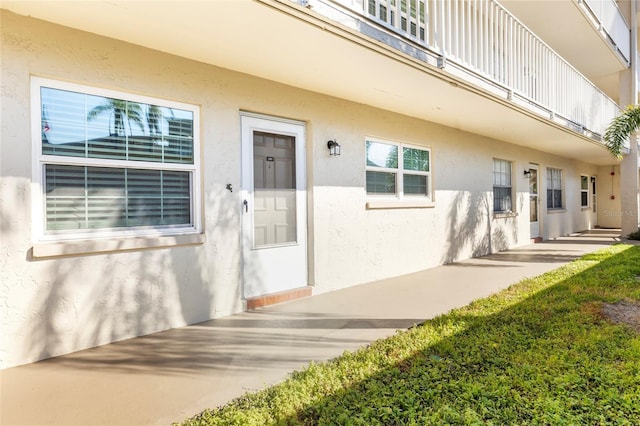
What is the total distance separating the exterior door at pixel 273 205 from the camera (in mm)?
5133

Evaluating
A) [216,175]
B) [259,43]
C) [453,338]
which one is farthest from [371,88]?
[453,338]

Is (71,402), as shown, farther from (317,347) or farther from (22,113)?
(22,113)

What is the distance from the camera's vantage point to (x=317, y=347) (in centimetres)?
377

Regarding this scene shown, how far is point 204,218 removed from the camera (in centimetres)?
463

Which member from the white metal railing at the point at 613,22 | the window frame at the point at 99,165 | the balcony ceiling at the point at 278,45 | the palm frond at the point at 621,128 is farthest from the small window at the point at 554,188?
the window frame at the point at 99,165

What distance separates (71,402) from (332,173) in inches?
169

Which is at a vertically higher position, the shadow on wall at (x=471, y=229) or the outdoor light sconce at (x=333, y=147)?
the outdoor light sconce at (x=333, y=147)

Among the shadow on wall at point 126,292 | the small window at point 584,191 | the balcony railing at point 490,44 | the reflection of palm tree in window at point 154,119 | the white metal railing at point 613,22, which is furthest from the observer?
the small window at point 584,191

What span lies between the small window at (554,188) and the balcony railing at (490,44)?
380cm

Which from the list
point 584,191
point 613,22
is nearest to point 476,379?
point 613,22

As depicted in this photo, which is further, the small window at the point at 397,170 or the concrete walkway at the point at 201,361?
the small window at the point at 397,170

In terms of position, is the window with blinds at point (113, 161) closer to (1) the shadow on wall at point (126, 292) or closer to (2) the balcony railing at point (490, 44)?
(1) the shadow on wall at point (126, 292)

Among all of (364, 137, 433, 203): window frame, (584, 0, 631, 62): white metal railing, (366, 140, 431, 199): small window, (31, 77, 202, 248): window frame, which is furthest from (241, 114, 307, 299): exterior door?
(584, 0, 631, 62): white metal railing

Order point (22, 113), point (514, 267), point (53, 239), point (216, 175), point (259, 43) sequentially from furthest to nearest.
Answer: point (514, 267) → point (216, 175) → point (259, 43) → point (53, 239) → point (22, 113)
